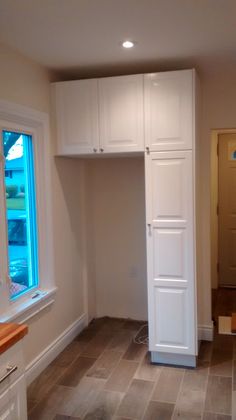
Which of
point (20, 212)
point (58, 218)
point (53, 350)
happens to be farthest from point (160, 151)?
point (53, 350)

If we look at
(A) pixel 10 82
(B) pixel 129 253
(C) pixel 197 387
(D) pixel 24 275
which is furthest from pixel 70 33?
(C) pixel 197 387

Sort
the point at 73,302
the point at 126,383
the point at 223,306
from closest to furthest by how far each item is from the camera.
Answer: the point at 126,383 < the point at 73,302 < the point at 223,306

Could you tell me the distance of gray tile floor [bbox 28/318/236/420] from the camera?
2.66 metres

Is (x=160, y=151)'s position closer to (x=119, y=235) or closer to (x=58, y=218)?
(x=58, y=218)

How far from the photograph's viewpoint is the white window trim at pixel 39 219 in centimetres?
280

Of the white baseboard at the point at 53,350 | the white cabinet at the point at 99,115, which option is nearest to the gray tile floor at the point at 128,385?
the white baseboard at the point at 53,350

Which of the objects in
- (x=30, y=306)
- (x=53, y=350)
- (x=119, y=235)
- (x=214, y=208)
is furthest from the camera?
(x=214, y=208)

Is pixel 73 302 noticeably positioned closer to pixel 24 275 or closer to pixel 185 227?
pixel 24 275

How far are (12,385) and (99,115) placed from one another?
6.98 feet

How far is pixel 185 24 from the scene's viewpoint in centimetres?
239

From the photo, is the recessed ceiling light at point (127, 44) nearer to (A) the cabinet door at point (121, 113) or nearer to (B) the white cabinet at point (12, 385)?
(A) the cabinet door at point (121, 113)

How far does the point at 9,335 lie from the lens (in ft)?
6.25

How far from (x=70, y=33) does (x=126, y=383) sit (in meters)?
2.50

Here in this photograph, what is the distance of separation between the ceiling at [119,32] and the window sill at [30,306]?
1831 millimetres
